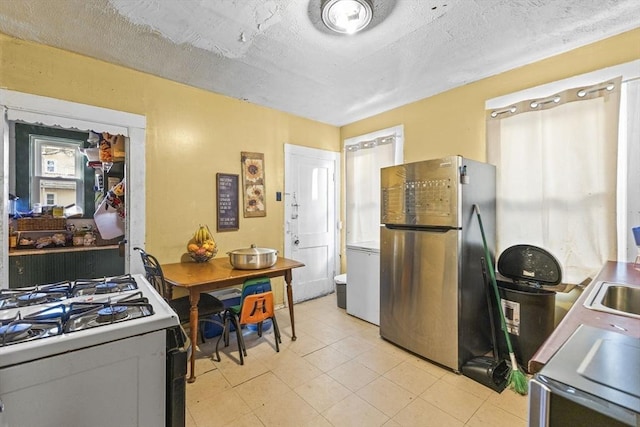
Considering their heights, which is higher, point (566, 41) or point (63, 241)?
point (566, 41)

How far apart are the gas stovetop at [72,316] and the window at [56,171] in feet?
10.3

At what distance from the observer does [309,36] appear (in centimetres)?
196

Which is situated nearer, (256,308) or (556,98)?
(556,98)

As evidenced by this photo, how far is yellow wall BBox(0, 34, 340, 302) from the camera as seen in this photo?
7.00 feet

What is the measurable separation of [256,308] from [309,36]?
2098 millimetres

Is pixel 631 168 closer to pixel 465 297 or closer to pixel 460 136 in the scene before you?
pixel 460 136

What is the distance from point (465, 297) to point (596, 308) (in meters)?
1.10

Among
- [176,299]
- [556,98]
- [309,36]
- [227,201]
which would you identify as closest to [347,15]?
[309,36]

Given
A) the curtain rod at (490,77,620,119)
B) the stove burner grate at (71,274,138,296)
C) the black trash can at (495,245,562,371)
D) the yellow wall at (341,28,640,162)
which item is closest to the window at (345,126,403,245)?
the yellow wall at (341,28,640,162)

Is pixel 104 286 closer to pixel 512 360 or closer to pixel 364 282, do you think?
pixel 364 282

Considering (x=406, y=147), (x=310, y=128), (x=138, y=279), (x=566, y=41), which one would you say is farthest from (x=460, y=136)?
(x=138, y=279)

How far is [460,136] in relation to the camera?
279cm

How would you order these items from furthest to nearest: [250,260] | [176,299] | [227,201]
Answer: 1. [227,201]
2. [176,299]
3. [250,260]

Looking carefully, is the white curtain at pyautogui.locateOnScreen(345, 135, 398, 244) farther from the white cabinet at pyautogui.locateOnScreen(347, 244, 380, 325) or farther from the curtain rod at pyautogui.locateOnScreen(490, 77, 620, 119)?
the curtain rod at pyautogui.locateOnScreen(490, 77, 620, 119)
